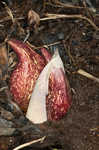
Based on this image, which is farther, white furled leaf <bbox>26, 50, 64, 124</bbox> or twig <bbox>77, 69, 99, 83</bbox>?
twig <bbox>77, 69, 99, 83</bbox>

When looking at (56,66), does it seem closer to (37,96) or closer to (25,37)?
(37,96)

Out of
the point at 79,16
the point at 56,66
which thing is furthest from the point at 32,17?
the point at 56,66

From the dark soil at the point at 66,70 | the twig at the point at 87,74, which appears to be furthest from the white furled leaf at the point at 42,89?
the twig at the point at 87,74

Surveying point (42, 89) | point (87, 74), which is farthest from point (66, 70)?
point (42, 89)

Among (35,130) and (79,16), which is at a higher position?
(79,16)

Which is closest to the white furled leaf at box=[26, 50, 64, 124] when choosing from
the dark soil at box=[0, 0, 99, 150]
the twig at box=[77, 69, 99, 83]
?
the dark soil at box=[0, 0, 99, 150]

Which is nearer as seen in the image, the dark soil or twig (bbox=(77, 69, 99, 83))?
the dark soil

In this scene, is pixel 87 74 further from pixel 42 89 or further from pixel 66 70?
pixel 42 89

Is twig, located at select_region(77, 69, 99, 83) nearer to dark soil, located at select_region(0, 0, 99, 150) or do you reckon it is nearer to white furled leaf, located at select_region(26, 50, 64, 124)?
dark soil, located at select_region(0, 0, 99, 150)

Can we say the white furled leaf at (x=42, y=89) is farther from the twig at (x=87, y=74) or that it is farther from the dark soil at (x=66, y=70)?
the twig at (x=87, y=74)
